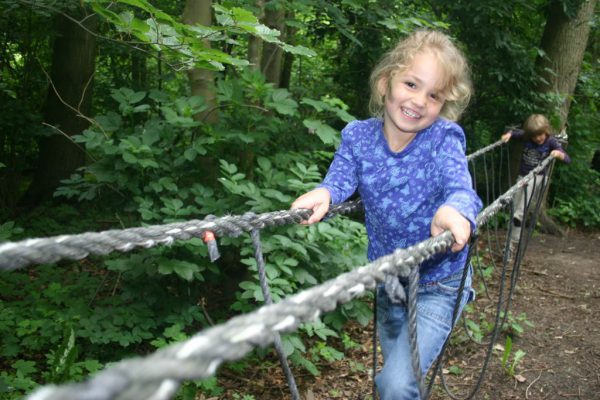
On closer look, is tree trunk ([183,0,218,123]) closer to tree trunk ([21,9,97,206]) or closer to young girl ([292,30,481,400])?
young girl ([292,30,481,400])

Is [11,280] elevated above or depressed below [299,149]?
below

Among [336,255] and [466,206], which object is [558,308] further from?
[466,206]

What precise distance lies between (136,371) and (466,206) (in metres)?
1.26

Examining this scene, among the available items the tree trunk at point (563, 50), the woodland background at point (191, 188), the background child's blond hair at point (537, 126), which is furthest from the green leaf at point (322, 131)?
the tree trunk at point (563, 50)

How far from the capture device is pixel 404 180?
1853 mm

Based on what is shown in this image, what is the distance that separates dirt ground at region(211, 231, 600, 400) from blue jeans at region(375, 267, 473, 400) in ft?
4.04

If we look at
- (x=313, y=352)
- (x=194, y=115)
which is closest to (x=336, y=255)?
(x=313, y=352)

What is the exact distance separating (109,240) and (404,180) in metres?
1.13

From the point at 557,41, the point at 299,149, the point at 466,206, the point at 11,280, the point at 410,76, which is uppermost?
the point at 557,41

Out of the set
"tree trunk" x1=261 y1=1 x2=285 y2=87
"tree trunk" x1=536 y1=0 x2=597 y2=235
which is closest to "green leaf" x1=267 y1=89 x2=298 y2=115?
"tree trunk" x1=261 y1=1 x2=285 y2=87

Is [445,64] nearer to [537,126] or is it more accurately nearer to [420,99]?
[420,99]

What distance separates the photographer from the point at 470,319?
13.7 feet

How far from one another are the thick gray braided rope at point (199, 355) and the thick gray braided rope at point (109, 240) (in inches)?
16.2

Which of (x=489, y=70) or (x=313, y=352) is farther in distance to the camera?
(x=489, y=70)
